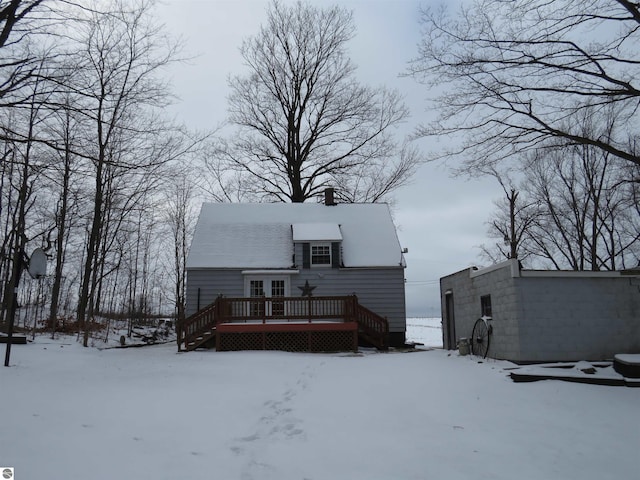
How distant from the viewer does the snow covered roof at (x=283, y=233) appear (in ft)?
60.6

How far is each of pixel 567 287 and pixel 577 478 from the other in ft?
22.5

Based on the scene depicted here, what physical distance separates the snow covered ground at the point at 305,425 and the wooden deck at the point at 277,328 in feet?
18.2

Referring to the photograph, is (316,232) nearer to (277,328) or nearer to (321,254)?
(321,254)

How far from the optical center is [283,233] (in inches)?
775

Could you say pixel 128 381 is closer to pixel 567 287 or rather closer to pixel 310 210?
pixel 567 287

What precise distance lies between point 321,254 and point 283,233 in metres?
2.07

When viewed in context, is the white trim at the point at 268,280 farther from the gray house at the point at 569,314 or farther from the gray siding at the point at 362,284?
the gray house at the point at 569,314

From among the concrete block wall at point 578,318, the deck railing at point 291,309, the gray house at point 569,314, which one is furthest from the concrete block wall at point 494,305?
the deck railing at point 291,309

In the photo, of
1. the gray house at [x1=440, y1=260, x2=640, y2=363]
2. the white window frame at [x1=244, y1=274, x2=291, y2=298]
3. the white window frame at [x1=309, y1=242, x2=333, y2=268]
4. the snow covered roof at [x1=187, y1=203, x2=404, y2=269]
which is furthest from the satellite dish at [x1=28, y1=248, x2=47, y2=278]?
the white window frame at [x1=309, y1=242, x2=333, y2=268]

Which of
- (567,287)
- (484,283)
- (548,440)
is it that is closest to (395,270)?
(484,283)

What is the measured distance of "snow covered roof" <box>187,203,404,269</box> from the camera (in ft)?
60.6

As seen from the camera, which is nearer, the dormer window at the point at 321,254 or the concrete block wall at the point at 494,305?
the concrete block wall at the point at 494,305

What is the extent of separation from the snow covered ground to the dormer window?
9.39 metres

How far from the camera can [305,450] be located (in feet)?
15.0
